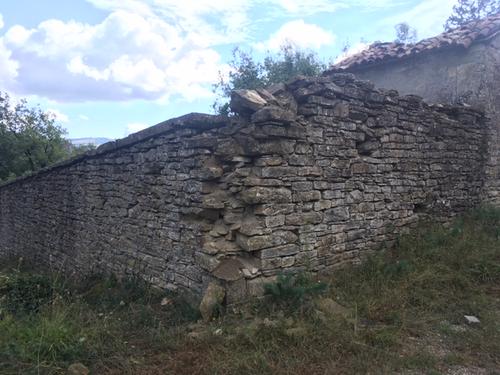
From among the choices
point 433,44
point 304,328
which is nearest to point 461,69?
point 433,44

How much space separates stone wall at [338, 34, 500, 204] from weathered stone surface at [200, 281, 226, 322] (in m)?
6.28

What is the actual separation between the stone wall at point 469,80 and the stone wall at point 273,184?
76 cm

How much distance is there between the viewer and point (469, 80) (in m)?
8.37

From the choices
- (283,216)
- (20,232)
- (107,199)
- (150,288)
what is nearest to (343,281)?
(283,216)

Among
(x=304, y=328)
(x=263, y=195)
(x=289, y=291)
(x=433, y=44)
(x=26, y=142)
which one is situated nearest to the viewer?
(x=304, y=328)

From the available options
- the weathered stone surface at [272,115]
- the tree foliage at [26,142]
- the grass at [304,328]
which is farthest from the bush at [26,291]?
the tree foliage at [26,142]

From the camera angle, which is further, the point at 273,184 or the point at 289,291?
the point at 273,184

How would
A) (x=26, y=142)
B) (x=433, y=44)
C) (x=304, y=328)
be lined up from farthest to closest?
(x=26, y=142)
(x=433, y=44)
(x=304, y=328)

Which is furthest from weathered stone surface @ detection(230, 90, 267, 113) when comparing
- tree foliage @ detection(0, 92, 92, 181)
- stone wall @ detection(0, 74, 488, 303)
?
tree foliage @ detection(0, 92, 92, 181)

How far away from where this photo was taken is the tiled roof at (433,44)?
827 centimetres

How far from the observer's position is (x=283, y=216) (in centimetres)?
471

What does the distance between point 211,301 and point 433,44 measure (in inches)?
287

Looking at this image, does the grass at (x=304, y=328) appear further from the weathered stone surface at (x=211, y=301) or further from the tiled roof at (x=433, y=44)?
the tiled roof at (x=433, y=44)

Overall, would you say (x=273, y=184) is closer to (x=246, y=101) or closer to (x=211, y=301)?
(x=246, y=101)
